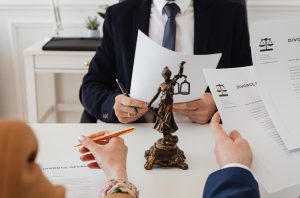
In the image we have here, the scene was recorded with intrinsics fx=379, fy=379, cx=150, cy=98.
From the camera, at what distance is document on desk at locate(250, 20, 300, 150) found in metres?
0.83

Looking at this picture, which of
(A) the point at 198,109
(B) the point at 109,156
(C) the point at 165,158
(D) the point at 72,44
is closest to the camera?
(B) the point at 109,156

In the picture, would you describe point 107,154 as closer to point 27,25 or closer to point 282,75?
point 282,75

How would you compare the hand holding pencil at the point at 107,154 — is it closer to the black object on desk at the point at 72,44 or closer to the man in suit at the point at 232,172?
the man in suit at the point at 232,172

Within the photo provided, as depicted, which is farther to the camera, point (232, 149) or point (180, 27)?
point (180, 27)

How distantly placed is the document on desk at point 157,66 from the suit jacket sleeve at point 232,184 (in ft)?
1.21

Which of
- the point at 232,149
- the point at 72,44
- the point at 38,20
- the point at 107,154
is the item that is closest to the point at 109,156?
the point at 107,154

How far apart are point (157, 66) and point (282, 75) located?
1.07ft

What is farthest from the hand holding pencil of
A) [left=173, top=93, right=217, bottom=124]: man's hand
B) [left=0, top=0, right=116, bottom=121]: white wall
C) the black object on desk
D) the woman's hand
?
[left=0, top=0, right=116, bottom=121]: white wall

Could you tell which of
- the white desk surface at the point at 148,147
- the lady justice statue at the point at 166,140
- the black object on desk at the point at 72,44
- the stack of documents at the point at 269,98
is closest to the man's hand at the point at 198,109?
the white desk surface at the point at 148,147

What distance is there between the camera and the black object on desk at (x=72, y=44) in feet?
6.61

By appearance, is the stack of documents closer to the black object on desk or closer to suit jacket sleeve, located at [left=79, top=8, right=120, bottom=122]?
suit jacket sleeve, located at [left=79, top=8, right=120, bottom=122]

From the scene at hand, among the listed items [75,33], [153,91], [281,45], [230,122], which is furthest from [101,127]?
[75,33]

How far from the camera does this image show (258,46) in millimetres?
810

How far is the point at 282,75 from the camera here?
0.85 m
